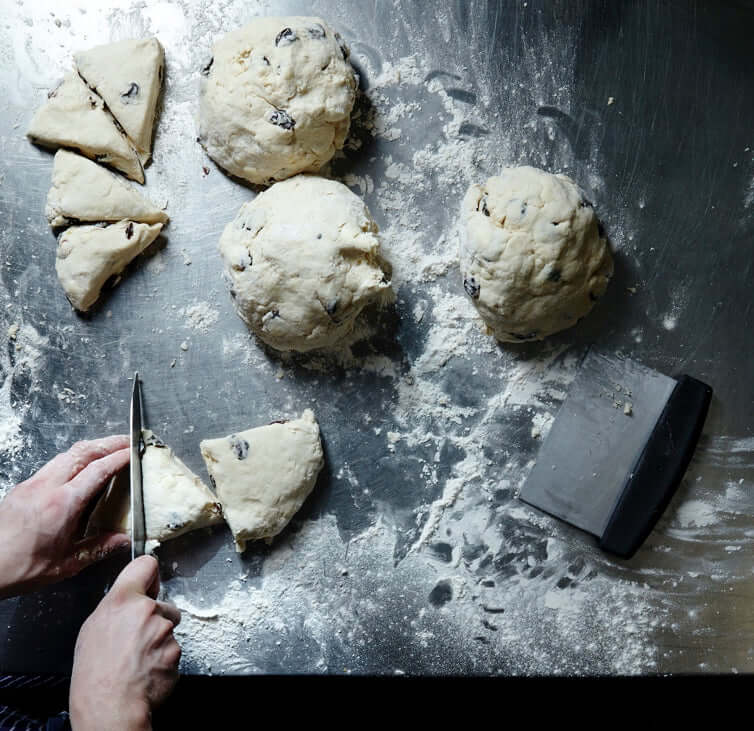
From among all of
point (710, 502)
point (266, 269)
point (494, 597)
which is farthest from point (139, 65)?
point (710, 502)

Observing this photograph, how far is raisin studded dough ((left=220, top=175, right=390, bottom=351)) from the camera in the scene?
1302 mm

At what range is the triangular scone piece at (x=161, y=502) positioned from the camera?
1.41m

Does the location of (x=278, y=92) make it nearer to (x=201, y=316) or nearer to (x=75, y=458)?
(x=201, y=316)

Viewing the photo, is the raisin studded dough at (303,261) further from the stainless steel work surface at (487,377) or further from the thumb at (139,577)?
the thumb at (139,577)

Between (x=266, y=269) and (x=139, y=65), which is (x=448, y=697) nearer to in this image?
(x=266, y=269)

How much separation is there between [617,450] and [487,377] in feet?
1.06

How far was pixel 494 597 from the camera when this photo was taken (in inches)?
58.5

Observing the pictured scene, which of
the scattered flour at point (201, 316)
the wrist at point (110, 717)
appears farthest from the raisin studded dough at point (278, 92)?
the wrist at point (110, 717)

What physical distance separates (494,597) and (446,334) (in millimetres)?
608

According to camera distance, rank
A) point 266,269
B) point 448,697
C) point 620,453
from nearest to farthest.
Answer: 1. point 266,269
2. point 620,453
3. point 448,697

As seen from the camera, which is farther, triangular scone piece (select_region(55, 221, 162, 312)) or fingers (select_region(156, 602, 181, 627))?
triangular scone piece (select_region(55, 221, 162, 312))

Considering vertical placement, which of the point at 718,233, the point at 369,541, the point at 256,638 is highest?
the point at 718,233

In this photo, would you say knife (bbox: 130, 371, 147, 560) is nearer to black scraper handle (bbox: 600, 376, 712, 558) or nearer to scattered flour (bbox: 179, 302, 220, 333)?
scattered flour (bbox: 179, 302, 220, 333)

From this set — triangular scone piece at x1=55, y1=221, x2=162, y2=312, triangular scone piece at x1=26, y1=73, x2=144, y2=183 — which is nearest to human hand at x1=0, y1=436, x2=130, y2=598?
triangular scone piece at x1=55, y1=221, x2=162, y2=312
